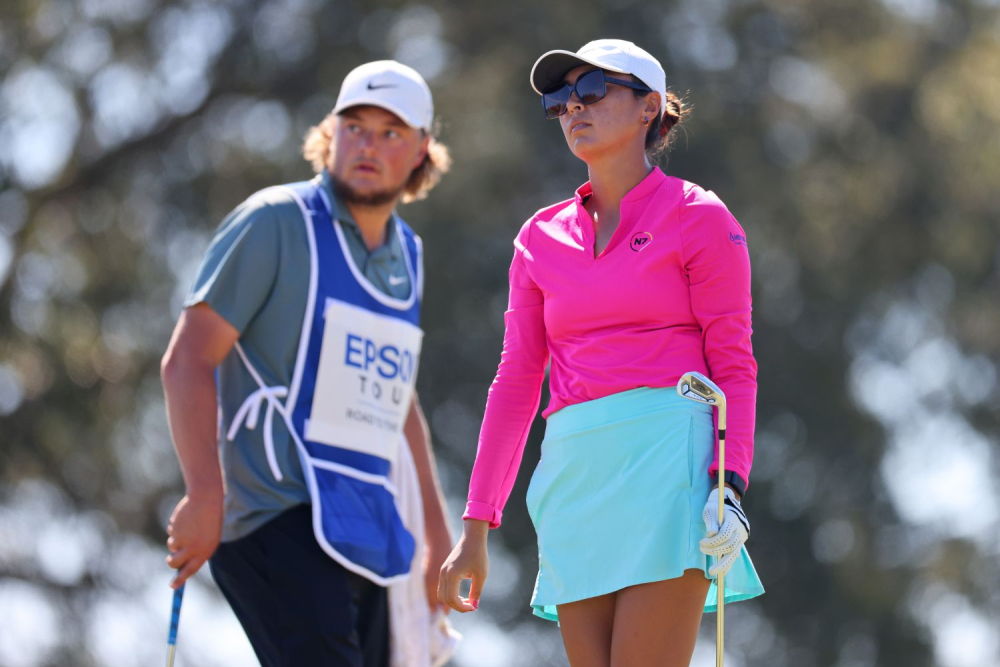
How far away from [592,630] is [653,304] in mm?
797

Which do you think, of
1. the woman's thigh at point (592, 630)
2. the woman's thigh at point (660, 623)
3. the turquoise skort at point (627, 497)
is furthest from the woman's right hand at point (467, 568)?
the woman's thigh at point (660, 623)

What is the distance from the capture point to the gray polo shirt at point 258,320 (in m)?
5.15

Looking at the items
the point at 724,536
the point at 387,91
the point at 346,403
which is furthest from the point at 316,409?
the point at 724,536

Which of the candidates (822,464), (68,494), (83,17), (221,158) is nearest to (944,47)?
(822,464)

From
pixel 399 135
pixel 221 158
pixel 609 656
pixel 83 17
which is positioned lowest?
pixel 609 656

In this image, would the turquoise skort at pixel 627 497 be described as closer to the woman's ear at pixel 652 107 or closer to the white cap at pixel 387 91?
the woman's ear at pixel 652 107

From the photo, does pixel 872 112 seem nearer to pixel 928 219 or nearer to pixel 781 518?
pixel 928 219

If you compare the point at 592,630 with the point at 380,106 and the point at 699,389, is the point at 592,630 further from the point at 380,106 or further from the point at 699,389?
the point at 380,106

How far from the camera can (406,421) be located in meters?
6.01

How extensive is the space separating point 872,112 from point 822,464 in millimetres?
3711

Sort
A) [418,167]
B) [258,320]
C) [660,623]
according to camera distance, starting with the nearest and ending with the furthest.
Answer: [660,623] < [258,320] < [418,167]

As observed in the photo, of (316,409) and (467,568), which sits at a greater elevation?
(316,409)

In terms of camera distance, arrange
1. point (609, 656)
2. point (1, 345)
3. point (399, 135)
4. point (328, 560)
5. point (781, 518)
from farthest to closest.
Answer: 1. point (781, 518)
2. point (1, 345)
3. point (399, 135)
4. point (328, 560)
5. point (609, 656)

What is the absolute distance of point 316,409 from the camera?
208 inches
